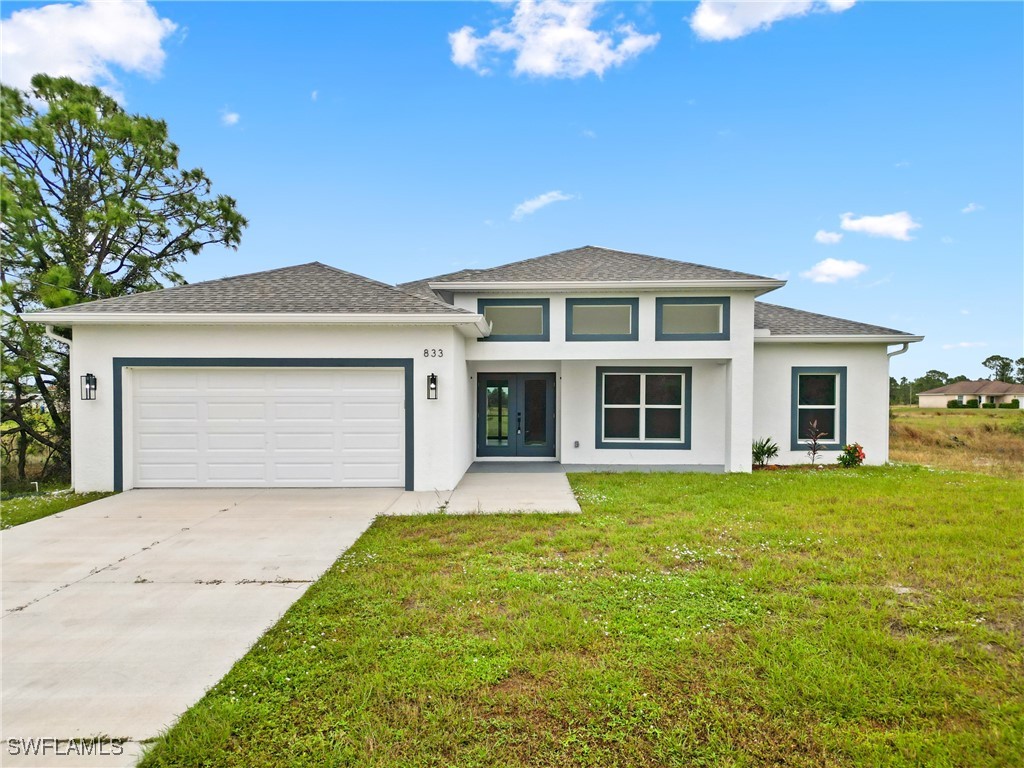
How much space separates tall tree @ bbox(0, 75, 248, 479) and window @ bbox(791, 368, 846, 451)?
58.2 feet

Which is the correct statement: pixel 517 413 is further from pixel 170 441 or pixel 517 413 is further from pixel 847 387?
pixel 847 387

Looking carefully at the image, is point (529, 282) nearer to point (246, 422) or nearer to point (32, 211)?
point (246, 422)

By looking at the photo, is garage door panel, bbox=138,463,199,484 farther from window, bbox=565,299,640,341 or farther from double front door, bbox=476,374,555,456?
window, bbox=565,299,640,341

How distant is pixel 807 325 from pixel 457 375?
27.1 feet

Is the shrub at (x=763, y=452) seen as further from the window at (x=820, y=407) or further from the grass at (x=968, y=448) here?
the grass at (x=968, y=448)

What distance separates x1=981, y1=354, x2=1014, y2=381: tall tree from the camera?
2338 inches

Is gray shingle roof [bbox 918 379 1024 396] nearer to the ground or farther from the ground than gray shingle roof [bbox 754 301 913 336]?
nearer to the ground

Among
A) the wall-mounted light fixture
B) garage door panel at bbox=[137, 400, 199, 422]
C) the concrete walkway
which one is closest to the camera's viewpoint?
the concrete walkway

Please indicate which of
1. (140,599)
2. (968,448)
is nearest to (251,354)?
(140,599)

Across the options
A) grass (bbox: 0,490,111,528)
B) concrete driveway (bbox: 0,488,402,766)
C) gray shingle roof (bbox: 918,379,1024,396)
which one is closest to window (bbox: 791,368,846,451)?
concrete driveway (bbox: 0,488,402,766)

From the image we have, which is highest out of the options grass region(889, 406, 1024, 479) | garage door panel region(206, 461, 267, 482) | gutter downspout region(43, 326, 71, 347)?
gutter downspout region(43, 326, 71, 347)

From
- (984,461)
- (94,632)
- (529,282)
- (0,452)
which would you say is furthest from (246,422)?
(984,461)

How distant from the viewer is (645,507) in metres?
6.85

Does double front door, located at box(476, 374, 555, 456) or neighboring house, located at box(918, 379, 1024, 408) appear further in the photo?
neighboring house, located at box(918, 379, 1024, 408)
